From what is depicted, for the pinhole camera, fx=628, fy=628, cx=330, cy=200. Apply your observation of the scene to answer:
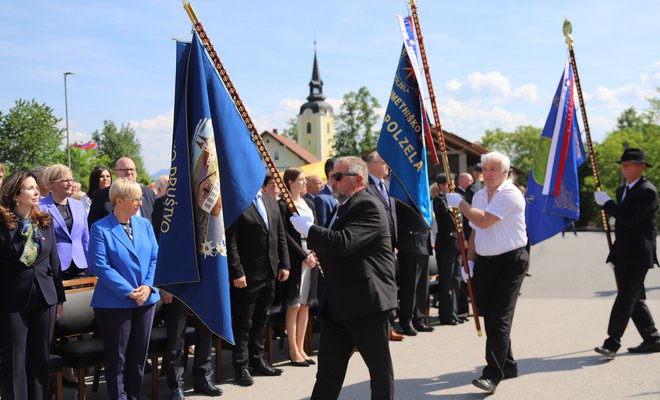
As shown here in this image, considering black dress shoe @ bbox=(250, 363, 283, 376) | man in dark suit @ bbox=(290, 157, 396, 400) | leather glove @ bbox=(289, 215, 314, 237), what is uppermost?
leather glove @ bbox=(289, 215, 314, 237)

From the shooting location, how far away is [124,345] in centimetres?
489

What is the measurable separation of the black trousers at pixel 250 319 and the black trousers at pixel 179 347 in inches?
15.8

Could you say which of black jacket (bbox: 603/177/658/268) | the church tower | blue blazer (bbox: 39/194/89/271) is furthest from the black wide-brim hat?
the church tower

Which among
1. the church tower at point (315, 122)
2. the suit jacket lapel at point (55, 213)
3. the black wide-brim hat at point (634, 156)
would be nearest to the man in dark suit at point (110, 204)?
the suit jacket lapel at point (55, 213)

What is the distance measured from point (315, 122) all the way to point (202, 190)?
108 meters

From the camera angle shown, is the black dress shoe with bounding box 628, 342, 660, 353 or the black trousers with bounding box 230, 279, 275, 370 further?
the black dress shoe with bounding box 628, 342, 660, 353

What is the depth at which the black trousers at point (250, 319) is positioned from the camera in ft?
→ 19.7

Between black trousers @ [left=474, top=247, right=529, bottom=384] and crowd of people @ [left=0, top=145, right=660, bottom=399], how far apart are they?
1cm

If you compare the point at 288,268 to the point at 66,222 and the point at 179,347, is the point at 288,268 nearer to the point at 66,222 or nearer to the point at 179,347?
the point at 179,347

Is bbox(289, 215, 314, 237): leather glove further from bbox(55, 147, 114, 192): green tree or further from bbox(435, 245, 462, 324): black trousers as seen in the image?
bbox(55, 147, 114, 192): green tree

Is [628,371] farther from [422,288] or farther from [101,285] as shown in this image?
[101,285]

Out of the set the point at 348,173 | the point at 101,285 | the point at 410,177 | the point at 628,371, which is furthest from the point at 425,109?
the point at 101,285

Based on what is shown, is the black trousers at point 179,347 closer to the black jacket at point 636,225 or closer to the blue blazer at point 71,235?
the blue blazer at point 71,235

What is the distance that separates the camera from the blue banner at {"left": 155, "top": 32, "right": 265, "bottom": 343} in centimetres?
473
